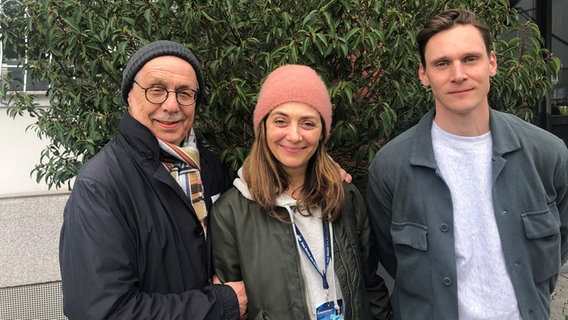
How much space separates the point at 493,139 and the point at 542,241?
477 millimetres

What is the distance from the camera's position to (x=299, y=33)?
2.41 metres

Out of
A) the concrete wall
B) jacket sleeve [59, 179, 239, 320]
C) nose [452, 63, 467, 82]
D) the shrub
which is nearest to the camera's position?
jacket sleeve [59, 179, 239, 320]

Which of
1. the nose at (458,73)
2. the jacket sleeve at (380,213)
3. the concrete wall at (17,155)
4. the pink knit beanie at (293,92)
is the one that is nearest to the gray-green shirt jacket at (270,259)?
the jacket sleeve at (380,213)

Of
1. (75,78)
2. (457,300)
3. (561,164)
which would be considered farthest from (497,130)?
(75,78)

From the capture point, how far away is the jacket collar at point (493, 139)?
1962 mm

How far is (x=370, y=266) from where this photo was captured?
7.59ft

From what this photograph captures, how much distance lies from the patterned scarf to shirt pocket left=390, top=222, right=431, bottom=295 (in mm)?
885

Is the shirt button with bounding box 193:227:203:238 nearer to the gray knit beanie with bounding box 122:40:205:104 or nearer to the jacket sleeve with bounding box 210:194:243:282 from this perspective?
the jacket sleeve with bounding box 210:194:243:282

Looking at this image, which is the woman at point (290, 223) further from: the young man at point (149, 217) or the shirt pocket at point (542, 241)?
the shirt pocket at point (542, 241)

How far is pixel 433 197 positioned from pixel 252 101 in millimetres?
1079

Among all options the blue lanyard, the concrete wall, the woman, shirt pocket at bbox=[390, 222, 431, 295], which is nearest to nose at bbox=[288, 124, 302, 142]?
the woman

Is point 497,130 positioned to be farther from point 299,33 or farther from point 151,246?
point 151,246

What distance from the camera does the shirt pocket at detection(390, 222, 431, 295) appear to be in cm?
203

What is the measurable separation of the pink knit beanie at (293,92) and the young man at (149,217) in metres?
0.34
